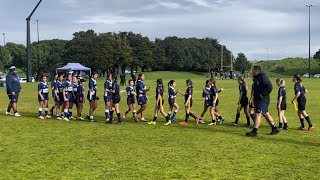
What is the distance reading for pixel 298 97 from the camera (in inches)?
526

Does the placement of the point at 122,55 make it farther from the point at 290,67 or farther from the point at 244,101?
the point at 244,101

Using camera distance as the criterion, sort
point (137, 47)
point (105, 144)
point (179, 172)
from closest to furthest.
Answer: point (179, 172), point (105, 144), point (137, 47)

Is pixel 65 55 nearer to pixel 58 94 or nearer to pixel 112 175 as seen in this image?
pixel 58 94

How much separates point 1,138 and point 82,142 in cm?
256

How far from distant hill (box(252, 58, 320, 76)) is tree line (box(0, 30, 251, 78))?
8.61 metres

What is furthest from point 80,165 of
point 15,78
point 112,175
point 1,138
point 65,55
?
point 65,55

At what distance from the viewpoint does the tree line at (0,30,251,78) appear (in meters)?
92.3

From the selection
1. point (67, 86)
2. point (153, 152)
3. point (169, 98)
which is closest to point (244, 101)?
point (169, 98)

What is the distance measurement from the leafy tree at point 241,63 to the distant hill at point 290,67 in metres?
5.07

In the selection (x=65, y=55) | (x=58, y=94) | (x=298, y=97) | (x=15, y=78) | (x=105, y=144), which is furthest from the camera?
(x=65, y=55)

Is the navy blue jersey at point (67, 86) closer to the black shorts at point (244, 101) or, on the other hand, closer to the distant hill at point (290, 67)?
the black shorts at point (244, 101)

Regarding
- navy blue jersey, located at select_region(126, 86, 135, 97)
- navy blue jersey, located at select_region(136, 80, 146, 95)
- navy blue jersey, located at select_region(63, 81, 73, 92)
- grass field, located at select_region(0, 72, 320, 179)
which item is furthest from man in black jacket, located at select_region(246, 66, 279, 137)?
navy blue jersey, located at select_region(63, 81, 73, 92)

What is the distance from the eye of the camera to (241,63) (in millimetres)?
123375

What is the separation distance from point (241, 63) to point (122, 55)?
44497mm
